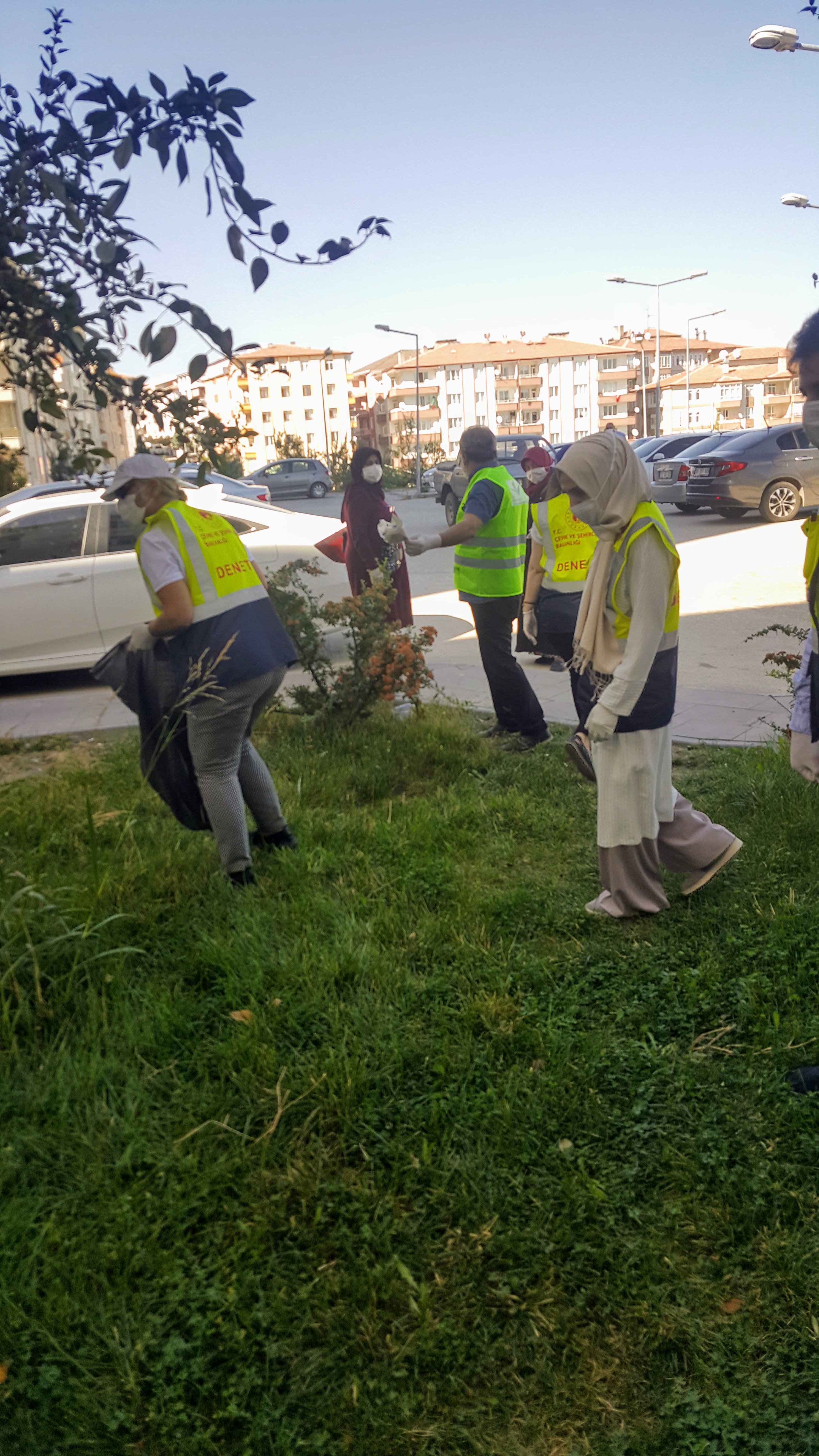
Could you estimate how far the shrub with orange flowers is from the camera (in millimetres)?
5965

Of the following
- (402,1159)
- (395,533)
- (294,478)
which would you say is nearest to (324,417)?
(294,478)

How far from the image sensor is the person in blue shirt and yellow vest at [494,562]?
601cm

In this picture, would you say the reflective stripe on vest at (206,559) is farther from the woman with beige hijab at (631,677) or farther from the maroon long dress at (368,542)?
the maroon long dress at (368,542)

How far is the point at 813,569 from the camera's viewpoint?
10.1 ft

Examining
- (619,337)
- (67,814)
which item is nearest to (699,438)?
(67,814)

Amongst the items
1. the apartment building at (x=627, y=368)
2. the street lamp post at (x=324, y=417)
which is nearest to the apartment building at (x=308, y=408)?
the street lamp post at (x=324, y=417)

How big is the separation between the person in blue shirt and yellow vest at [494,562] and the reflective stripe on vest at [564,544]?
0.57 m

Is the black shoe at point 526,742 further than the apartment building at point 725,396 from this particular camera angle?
No

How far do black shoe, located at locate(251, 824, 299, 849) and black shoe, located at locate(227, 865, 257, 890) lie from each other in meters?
0.26

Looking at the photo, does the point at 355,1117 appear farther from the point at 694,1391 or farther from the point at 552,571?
the point at 552,571

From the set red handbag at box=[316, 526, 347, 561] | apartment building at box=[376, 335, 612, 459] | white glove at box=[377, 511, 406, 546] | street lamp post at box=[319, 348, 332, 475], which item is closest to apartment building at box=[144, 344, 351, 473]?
street lamp post at box=[319, 348, 332, 475]

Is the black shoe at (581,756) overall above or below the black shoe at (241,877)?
above

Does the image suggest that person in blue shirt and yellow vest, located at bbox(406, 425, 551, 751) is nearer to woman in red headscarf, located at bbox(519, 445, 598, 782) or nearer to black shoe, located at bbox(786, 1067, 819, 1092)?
woman in red headscarf, located at bbox(519, 445, 598, 782)

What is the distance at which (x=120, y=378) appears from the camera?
3.10 meters
